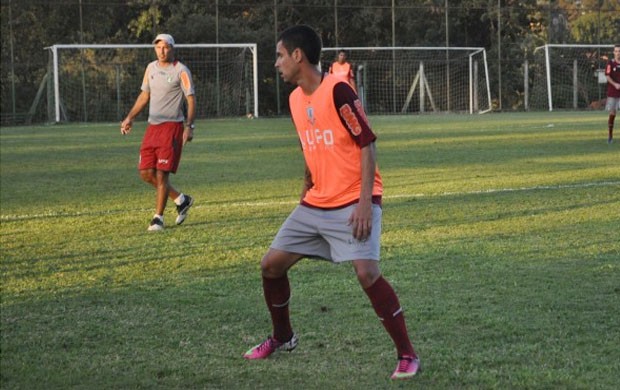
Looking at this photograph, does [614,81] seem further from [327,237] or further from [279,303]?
[327,237]

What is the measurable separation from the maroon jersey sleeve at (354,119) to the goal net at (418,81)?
41.1 metres

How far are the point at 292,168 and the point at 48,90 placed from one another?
25.1 metres

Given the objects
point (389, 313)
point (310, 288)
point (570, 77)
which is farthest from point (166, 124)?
point (570, 77)

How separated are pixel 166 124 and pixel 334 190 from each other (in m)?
5.80

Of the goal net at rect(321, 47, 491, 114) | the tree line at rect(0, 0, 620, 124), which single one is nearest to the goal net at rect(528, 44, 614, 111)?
the tree line at rect(0, 0, 620, 124)

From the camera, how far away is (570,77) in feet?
164

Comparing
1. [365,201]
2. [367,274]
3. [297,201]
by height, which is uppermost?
[365,201]

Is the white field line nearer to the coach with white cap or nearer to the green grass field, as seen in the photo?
the green grass field

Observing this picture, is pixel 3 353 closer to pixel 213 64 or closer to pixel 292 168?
pixel 292 168

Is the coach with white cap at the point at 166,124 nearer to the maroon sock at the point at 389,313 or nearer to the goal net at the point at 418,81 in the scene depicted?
the maroon sock at the point at 389,313

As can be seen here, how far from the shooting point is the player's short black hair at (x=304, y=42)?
513cm

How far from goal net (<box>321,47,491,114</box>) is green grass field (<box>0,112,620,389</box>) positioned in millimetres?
31722

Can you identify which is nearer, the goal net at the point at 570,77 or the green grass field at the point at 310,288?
the green grass field at the point at 310,288

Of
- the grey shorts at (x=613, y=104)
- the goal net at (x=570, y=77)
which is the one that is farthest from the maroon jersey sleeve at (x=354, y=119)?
the goal net at (x=570, y=77)
